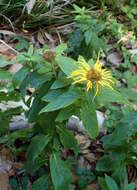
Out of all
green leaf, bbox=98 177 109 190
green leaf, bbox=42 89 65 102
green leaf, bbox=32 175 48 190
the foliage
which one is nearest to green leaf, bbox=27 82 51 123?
the foliage

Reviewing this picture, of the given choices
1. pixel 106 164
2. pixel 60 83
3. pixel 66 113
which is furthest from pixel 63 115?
pixel 106 164

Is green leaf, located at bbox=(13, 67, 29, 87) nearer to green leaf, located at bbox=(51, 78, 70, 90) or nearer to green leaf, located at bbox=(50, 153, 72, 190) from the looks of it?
green leaf, located at bbox=(51, 78, 70, 90)

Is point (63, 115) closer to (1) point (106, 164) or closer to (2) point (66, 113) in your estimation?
(2) point (66, 113)

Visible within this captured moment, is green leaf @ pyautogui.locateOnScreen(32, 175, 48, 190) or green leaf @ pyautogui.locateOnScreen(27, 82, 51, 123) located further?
green leaf @ pyautogui.locateOnScreen(32, 175, 48, 190)

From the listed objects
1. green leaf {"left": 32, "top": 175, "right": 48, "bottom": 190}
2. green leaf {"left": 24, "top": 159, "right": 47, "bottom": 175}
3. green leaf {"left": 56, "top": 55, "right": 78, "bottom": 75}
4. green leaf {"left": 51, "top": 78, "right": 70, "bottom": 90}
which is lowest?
green leaf {"left": 32, "top": 175, "right": 48, "bottom": 190}

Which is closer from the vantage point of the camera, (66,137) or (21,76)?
(21,76)

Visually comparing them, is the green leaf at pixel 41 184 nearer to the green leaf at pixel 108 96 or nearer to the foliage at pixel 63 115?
the foliage at pixel 63 115

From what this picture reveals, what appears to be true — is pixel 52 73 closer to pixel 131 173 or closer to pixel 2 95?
pixel 2 95

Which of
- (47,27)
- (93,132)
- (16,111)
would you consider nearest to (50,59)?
(93,132)
